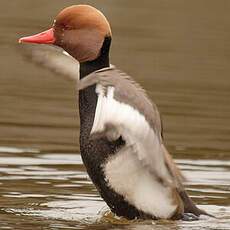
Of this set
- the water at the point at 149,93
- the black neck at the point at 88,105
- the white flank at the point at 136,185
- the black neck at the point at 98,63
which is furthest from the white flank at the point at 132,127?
the water at the point at 149,93

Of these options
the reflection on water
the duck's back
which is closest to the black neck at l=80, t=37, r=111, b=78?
the duck's back

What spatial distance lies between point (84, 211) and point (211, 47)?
9.35 meters

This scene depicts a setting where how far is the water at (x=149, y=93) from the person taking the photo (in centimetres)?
938

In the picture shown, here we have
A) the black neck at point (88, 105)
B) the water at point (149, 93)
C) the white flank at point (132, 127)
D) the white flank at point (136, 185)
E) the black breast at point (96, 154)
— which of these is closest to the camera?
the white flank at point (132, 127)

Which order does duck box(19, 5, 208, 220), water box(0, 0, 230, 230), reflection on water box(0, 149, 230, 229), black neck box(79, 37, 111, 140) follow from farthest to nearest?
1. water box(0, 0, 230, 230)
2. reflection on water box(0, 149, 230, 229)
3. black neck box(79, 37, 111, 140)
4. duck box(19, 5, 208, 220)

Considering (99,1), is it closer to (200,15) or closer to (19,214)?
Answer: (200,15)

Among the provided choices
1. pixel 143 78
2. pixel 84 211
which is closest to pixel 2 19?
pixel 143 78

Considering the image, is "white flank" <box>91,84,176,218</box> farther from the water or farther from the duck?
the water

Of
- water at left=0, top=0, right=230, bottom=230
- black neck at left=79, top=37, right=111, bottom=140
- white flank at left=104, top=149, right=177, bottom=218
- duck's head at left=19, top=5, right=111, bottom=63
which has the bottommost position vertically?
water at left=0, top=0, right=230, bottom=230

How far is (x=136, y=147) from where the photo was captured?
26.9 feet

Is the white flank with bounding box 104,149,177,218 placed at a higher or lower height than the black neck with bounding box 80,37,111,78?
lower

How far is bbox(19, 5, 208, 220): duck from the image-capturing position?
8.07 meters

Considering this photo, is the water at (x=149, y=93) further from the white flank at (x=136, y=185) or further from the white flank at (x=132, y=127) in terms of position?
the white flank at (x=132, y=127)

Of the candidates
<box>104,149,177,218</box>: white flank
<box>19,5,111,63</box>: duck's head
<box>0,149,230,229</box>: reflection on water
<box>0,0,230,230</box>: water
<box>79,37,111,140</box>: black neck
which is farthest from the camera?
<box>0,0,230,230</box>: water
